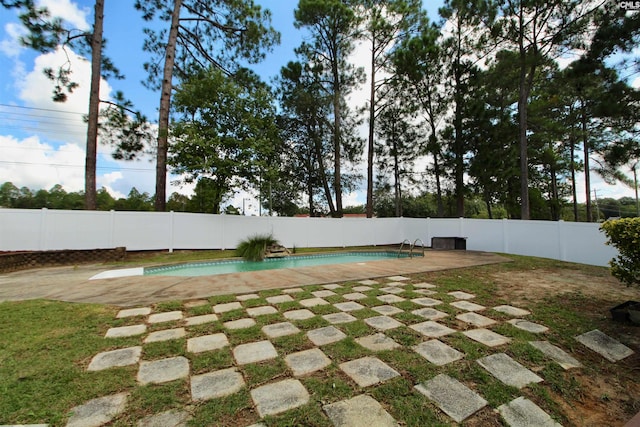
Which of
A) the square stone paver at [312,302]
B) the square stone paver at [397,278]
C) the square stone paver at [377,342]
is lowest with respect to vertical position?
the square stone paver at [377,342]

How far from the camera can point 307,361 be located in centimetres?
190

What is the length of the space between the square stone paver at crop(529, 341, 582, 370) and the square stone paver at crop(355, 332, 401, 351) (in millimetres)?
1080

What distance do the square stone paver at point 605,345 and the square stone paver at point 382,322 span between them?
144 centimetres

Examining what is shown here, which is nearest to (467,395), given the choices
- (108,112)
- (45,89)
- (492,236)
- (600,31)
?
(600,31)

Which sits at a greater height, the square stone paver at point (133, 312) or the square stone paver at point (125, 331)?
the square stone paver at point (133, 312)

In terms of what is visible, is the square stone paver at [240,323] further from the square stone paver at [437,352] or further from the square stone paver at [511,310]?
the square stone paver at [511,310]

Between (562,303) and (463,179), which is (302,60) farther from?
(562,303)

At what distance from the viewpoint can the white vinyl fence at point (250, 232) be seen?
702cm

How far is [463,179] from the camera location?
1369cm

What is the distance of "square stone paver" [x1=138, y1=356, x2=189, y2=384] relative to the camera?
1680 millimetres

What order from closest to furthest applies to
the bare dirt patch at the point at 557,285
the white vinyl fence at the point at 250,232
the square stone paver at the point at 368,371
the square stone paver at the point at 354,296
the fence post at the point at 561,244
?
the square stone paver at the point at 368,371
the square stone paver at the point at 354,296
the bare dirt patch at the point at 557,285
the white vinyl fence at the point at 250,232
the fence post at the point at 561,244

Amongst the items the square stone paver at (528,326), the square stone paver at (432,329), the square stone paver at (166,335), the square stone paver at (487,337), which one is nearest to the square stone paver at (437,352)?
the square stone paver at (432,329)

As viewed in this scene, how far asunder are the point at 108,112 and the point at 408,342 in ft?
36.3

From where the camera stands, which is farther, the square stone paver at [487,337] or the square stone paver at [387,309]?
the square stone paver at [387,309]
